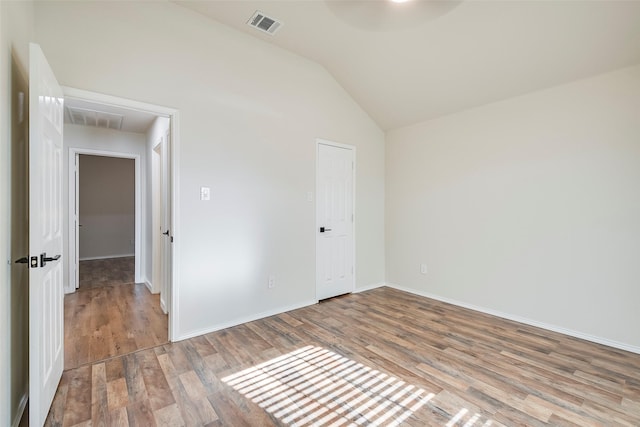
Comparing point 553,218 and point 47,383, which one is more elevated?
point 553,218

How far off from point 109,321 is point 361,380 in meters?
2.84

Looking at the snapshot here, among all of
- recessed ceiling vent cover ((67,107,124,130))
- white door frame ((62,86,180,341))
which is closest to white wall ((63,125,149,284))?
recessed ceiling vent cover ((67,107,124,130))

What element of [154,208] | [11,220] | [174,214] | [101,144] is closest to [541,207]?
[174,214]

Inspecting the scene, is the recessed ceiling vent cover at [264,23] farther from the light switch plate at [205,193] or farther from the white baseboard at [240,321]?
the white baseboard at [240,321]

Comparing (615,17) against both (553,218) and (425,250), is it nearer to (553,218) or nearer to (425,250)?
(553,218)

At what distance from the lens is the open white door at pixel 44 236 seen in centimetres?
149

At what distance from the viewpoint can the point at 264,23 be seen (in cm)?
294

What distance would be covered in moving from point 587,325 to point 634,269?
66 cm

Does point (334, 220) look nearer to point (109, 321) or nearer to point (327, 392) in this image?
point (327, 392)

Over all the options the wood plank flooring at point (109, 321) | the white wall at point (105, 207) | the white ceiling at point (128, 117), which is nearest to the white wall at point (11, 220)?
the wood plank flooring at point (109, 321)

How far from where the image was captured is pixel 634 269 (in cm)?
257

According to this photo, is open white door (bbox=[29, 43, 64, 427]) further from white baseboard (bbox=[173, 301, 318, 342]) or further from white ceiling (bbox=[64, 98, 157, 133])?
white ceiling (bbox=[64, 98, 157, 133])

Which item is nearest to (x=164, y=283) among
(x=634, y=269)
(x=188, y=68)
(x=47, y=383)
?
(x=47, y=383)

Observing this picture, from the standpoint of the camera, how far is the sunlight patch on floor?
1771 mm
